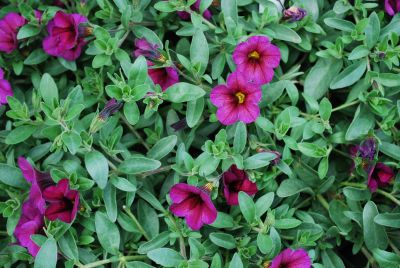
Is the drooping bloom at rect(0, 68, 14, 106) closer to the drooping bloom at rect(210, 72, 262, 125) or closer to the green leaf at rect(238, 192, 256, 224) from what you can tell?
the drooping bloom at rect(210, 72, 262, 125)

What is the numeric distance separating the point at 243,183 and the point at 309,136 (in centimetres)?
29

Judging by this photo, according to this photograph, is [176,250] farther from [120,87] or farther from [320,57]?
[320,57]

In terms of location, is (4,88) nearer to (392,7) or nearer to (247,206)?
(247,206)

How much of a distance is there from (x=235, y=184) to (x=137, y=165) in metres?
0.33

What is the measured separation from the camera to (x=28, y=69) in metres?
2.19

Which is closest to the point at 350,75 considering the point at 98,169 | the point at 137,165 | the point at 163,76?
the point at 163,76

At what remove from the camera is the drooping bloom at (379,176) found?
6.13ft

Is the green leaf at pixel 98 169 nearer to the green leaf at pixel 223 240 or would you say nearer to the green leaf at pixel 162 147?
the green leaf at pixel 162 147

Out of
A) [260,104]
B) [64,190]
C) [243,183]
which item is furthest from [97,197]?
[260,104]

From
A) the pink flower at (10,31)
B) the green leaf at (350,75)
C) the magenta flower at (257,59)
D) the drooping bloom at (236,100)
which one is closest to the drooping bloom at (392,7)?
the green leaf at (350,75)

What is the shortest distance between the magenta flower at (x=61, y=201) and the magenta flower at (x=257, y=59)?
0.69 meters

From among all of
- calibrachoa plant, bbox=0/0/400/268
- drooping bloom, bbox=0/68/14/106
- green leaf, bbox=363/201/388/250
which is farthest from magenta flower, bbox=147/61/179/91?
green leaf, bbox=363/201/388/250

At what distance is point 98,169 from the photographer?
5.67 ft

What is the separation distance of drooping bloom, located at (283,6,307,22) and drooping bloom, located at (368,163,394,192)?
59 centimetres
